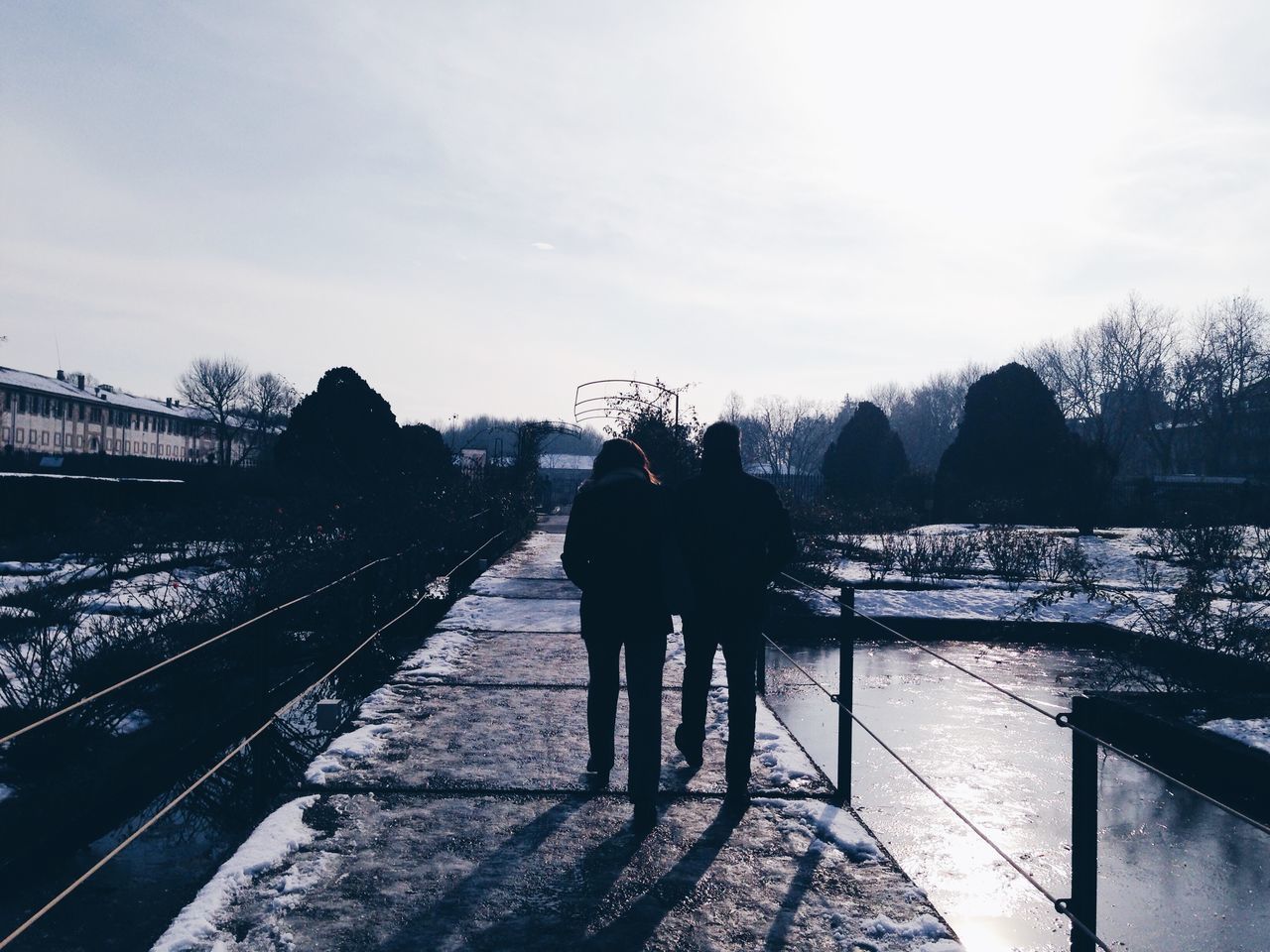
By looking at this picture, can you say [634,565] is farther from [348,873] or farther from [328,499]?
[328,499]

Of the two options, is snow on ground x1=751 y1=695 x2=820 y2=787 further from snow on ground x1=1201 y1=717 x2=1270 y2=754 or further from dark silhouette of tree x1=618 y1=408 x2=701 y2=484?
dark silhouette of tree x1=618 y1=408 x2=701 y2=484

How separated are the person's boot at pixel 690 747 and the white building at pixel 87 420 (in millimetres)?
70619

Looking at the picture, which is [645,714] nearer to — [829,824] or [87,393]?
[829,824]

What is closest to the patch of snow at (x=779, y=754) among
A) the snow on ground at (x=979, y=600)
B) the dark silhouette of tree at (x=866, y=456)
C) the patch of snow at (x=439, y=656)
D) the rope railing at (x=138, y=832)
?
the rope railing at (x=138, y=832)

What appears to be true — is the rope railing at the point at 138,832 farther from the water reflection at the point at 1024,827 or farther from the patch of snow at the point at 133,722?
the water reflection at the point at 1024,827

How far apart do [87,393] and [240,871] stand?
10026 cm

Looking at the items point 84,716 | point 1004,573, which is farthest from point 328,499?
point 1004,573

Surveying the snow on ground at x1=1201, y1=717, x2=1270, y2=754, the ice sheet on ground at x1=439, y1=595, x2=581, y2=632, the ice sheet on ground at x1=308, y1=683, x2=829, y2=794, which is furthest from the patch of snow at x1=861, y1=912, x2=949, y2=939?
the ice sheet on ground at x1=439, y1=595, x2=581, y2=632

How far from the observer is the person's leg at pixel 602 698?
4686mm

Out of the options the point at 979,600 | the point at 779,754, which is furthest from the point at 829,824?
the point at 979,600

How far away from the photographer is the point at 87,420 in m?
90.0

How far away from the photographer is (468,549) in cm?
1717

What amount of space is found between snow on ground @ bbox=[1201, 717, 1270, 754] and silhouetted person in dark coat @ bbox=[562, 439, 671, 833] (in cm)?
522

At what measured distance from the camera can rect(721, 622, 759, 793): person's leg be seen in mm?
4863
